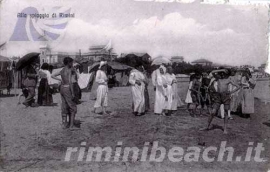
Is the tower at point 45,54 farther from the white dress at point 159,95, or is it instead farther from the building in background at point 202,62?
the building in background at point 202,62

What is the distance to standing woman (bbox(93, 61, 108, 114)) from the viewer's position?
6.13m

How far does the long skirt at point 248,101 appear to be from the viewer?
6.47 metres

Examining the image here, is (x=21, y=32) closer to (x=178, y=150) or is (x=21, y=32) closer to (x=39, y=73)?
(x=39, y=73)

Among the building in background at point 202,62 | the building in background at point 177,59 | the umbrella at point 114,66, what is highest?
the building in background at point 177,59

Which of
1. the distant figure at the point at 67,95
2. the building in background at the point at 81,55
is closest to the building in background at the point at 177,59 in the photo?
the building in background at the point at 81,55

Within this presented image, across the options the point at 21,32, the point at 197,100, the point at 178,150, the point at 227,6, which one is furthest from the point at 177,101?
the point at 21,32

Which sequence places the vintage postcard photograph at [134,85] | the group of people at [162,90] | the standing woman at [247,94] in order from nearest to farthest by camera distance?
the vintage postcard photograph at [134,85] < the group of people at [162,90] < the standing woman at [247,94]

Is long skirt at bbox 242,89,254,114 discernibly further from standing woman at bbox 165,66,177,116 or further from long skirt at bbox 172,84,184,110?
standing woman at bbox 165,66,177,116

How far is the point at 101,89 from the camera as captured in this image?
616 centimetres

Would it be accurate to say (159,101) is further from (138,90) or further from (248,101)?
(248,101)

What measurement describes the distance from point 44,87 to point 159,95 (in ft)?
5.82

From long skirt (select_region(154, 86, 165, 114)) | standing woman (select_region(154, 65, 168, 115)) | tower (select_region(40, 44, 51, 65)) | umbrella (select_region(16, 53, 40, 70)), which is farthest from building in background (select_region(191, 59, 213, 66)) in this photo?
umbrella (select_region(16, 53, 40, 70))

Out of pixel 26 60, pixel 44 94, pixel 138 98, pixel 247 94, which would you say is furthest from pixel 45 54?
pixel 247 94

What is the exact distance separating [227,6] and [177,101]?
1664 millimetres
